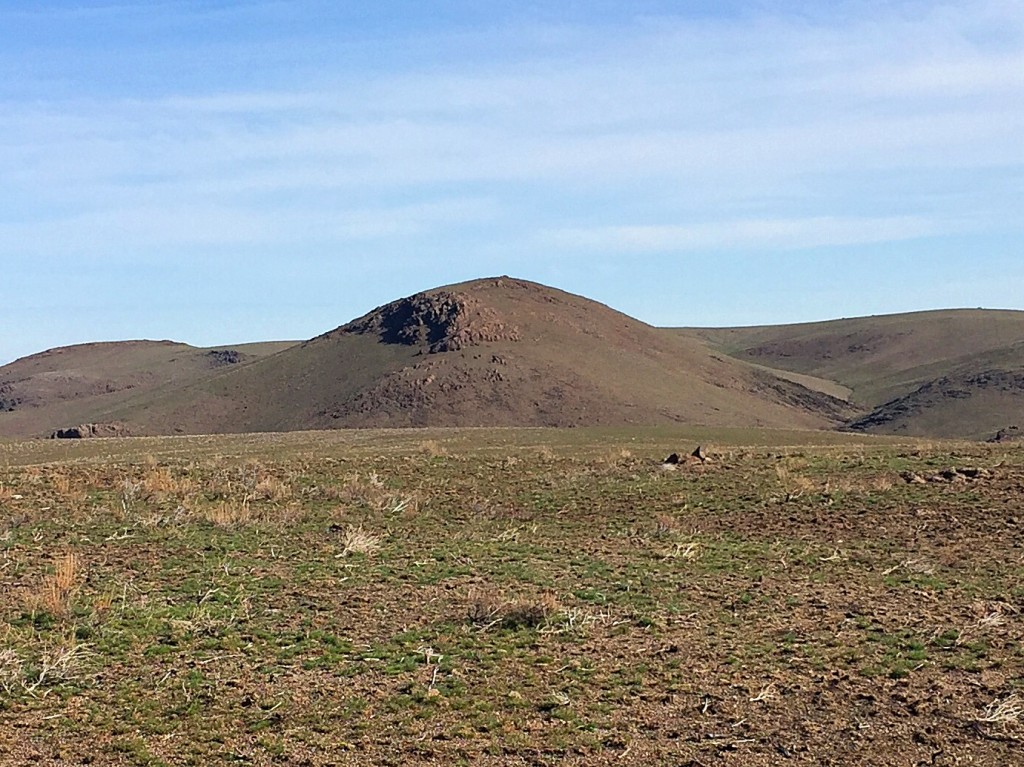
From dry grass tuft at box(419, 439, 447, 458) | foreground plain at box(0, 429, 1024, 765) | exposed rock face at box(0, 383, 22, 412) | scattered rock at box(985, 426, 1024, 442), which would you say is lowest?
scattered rock at box(985, 426, 1024, 442)

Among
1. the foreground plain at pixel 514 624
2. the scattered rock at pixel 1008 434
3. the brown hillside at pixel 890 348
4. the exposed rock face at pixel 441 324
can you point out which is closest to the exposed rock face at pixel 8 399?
the exposed rock face at pixel 441 324

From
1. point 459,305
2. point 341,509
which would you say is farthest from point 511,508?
point 459,305

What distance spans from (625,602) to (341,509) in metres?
10.5

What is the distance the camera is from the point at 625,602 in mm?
13906

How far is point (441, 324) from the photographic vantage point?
107 metres

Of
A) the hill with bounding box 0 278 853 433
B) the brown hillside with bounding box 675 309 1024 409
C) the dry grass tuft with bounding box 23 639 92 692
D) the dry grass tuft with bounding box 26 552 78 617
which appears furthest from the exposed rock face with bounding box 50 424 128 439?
the brown hillside with bounding box 675 309 1024 409

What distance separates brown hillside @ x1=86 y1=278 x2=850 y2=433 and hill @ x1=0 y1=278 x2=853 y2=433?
17 cm

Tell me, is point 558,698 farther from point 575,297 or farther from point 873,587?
point 575,297

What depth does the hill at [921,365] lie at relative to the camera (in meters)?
99.1

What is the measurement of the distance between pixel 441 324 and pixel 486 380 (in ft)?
45.4

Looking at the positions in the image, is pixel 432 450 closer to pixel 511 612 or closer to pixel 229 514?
pixel 229 514

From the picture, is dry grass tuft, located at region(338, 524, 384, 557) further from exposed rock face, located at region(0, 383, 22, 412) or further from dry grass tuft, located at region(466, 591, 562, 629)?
exposed rock face, located at region(0, 383, 22, 412)

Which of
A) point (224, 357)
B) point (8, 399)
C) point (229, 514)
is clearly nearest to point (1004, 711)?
point (229, 514)

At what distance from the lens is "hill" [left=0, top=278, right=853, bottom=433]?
90625 mm
